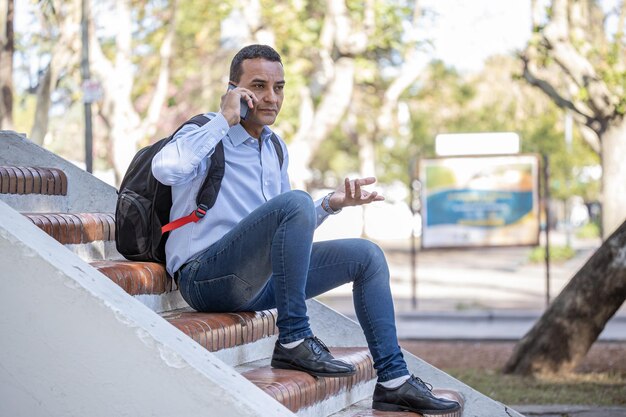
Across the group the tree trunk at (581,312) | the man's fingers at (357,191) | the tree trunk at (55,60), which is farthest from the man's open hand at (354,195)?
the tree trunk at (55,60)

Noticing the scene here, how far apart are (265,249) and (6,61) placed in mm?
8155

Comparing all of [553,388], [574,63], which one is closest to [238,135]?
[553,388]

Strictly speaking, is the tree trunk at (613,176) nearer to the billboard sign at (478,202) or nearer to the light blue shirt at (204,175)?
the billboard sign at (478,202)

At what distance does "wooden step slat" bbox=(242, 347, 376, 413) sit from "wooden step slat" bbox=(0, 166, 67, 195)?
4.85ft

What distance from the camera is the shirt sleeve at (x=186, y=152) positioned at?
4.38 meters

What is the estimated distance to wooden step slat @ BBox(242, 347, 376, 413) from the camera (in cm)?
414

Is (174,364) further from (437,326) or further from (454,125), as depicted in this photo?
(454,125)

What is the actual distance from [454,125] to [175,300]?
3608 cm

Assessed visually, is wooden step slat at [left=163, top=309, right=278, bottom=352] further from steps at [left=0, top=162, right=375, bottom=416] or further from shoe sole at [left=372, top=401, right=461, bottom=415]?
shoe sole at [left=372, top=401, right=461, bottom=415]

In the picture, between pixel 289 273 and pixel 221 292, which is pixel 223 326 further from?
pixel 289 273

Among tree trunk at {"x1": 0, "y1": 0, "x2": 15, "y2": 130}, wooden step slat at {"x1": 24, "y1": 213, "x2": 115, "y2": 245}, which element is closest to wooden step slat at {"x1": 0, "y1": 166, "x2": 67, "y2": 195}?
wooden step slat at {"x1": 24, "y1": 213, "x2": 115, "y2": 245}

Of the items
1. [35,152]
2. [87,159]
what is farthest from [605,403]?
[87,159]

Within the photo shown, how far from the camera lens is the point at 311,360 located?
4.47 meters

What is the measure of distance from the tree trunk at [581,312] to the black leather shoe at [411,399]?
3.91m
